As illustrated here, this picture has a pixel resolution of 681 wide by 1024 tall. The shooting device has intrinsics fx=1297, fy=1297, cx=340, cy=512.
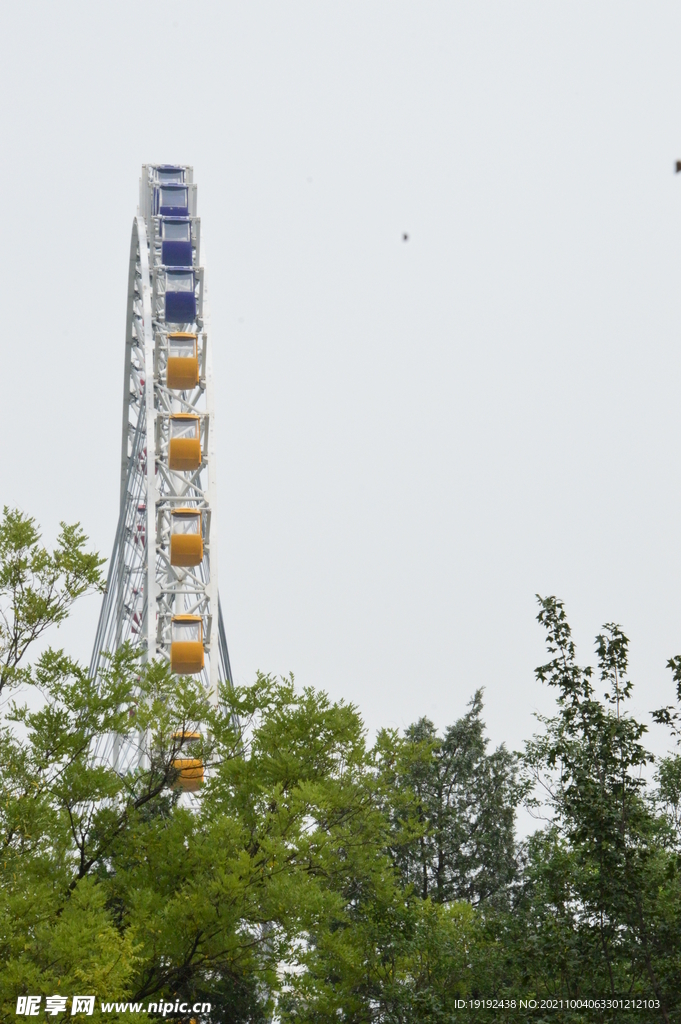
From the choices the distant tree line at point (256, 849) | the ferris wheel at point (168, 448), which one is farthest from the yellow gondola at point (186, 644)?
the distant tree line at point (256, 849)

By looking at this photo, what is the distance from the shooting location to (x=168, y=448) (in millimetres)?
28219

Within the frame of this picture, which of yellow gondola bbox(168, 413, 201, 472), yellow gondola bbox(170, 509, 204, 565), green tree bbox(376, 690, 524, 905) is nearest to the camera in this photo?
green tree bbox(376, 690, 524, 905)

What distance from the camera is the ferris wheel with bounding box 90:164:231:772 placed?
26969 mm

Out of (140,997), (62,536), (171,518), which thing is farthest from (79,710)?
(171,518)

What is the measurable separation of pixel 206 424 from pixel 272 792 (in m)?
17.6

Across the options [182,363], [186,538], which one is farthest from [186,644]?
[182,363]

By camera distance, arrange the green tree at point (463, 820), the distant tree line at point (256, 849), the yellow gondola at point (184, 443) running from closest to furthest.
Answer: the distant tree line at point (256, 849)
the green tree at point (463, 820)
the yellow gondola at point (184, 443)

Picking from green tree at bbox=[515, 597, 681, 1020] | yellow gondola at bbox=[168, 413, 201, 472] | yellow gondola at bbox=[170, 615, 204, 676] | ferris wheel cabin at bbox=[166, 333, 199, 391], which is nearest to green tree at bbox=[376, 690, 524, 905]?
yellow gondola at bbox=[170, 615, 204, 676]

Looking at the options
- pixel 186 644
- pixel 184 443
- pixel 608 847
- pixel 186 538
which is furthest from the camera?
pixel 184 443

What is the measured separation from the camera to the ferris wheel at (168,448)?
2697 centimetres

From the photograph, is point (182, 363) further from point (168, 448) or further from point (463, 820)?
point (463, 820)

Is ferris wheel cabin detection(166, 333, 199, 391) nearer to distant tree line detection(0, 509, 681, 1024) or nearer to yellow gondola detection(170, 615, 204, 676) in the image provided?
yellow gondola detection(170, 615, 204, 676)

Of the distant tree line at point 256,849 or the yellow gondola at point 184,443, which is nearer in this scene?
the distant tree line at point 256,849

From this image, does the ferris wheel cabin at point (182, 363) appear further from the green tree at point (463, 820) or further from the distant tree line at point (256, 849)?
the distant tree line at point (256, 849)
